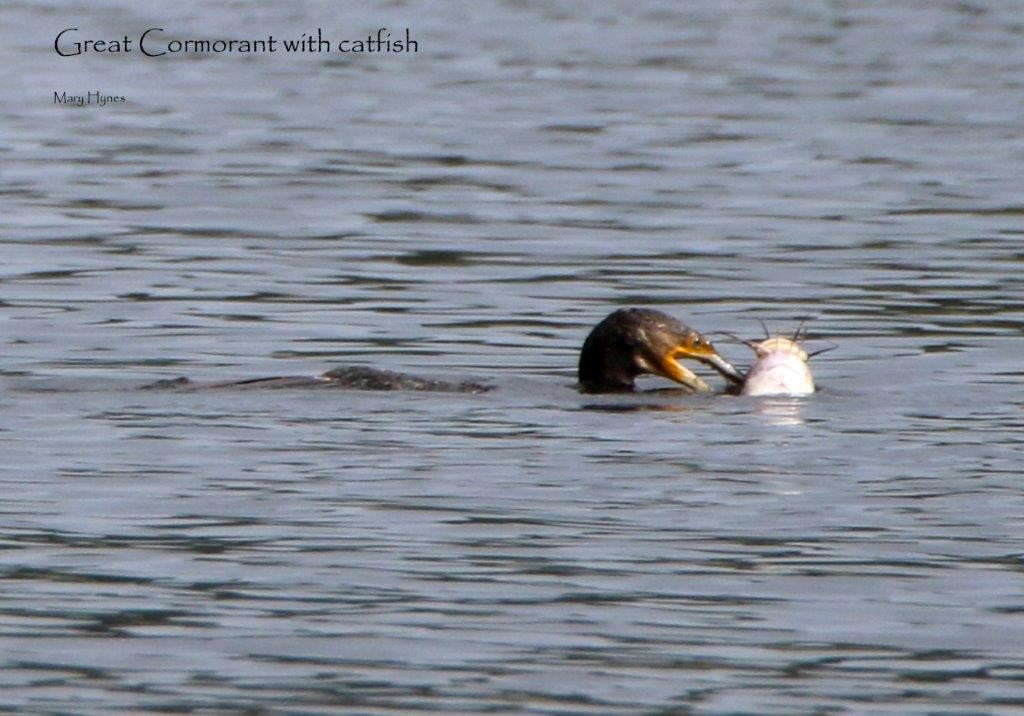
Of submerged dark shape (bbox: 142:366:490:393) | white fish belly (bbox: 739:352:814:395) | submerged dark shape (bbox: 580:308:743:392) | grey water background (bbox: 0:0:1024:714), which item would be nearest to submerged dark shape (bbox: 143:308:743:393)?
submerged dark shape (bbox: 580:308:743:392)

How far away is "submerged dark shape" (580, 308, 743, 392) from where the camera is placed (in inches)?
568

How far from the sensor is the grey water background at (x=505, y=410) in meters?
8.57

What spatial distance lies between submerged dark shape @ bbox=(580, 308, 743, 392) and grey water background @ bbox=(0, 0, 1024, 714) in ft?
0.95

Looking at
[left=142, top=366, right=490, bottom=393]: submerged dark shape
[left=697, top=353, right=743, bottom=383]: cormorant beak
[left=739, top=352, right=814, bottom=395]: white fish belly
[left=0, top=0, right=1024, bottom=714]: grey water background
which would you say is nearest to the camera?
[left=0, top=0, right=1024, bottom=714]: grey water background

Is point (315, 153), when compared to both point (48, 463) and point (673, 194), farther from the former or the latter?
point (48, 463)

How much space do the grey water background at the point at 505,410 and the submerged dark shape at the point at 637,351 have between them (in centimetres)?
29

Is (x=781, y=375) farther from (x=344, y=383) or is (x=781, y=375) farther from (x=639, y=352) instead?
(x=344, y=383)

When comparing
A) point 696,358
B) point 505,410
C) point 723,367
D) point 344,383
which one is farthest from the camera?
point 696,358

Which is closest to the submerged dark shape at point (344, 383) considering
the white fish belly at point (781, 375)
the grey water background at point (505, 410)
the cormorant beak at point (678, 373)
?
the grey water background at point (505, 410)

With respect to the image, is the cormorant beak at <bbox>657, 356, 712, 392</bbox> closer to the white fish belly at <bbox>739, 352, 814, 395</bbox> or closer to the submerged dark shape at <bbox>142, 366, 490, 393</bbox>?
the white fish belly at <bbox>739, 352, 814, 395</bbox>

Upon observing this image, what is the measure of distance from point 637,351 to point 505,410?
1.33m

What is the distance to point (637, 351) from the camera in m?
14.5

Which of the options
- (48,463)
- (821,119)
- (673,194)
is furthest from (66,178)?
(48,463)

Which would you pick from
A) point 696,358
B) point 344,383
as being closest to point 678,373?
point 696,358
